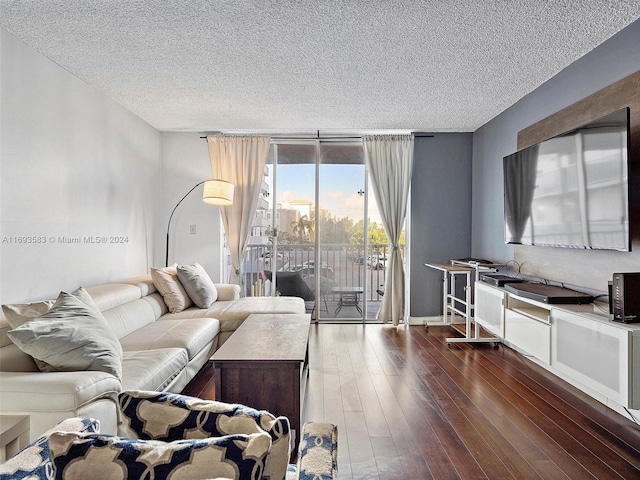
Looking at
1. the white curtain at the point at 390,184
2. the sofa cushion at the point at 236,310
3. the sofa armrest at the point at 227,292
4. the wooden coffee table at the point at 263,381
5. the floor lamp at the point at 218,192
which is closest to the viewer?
the wooden coffee table at the point at 263,381

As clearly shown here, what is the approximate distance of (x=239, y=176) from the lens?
5.01 m

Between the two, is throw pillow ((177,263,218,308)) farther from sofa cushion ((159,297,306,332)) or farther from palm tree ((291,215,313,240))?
palm tree ((291,215,313,240))

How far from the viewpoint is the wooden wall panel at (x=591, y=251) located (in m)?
2.45

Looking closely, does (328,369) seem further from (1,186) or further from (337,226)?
(1,186)

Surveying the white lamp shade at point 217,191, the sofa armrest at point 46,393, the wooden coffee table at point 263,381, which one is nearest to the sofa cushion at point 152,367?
the sofa armrest at point 46,393

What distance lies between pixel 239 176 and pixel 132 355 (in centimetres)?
304

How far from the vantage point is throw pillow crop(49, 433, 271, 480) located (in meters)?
0.64

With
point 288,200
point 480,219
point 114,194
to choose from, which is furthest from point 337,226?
point 114,194

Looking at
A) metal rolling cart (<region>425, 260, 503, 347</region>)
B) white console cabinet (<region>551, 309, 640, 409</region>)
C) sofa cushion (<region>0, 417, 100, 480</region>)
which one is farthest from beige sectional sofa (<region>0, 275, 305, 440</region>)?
white console cabinet (<region>551, 309, 640, 409</region>)

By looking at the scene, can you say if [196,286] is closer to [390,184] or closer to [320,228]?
[320,228]

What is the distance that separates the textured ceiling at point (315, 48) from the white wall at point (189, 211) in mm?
1014

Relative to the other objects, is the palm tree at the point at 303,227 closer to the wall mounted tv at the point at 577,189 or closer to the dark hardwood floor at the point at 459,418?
the dark hardwood floor at the point at 459,418

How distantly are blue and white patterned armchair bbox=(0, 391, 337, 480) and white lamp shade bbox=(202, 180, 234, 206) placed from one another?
3784mm

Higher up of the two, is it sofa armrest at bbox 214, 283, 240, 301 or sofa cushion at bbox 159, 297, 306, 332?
sofa armrest at bbox 214, 283, 240, 301
